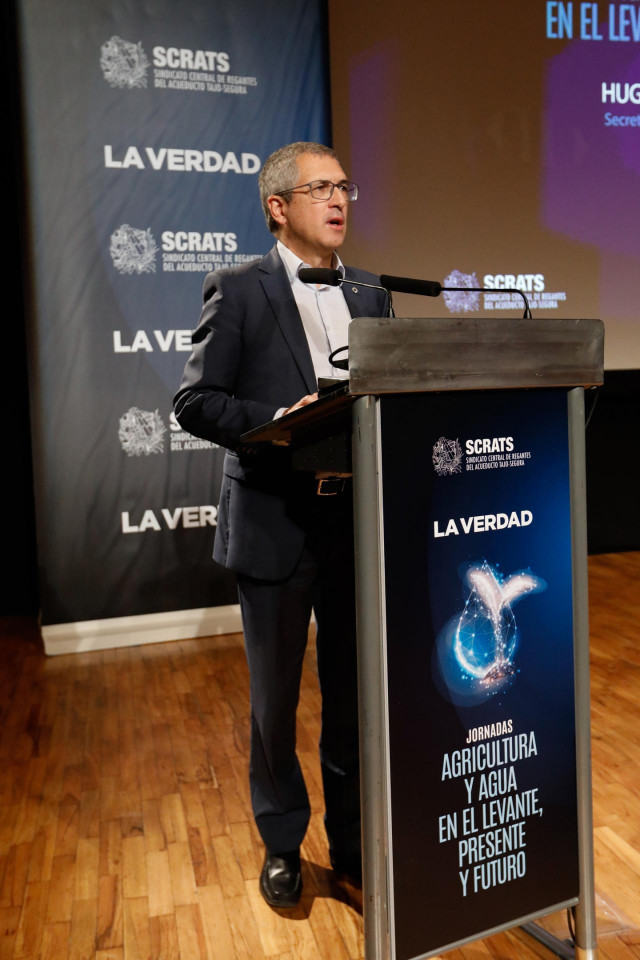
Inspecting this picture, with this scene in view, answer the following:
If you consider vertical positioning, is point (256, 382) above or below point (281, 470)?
above

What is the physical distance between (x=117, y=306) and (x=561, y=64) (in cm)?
280

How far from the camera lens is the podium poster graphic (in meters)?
1.30

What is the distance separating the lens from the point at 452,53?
454 cm

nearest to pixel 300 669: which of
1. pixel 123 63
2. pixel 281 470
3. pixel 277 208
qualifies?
pixel 281 470

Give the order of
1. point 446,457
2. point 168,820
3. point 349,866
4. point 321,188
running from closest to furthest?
point 446,457 → point 321,188 → point 349,866 → point 168,820

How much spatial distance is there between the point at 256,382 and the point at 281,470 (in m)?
0.20

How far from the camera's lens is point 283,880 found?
1.94 metres

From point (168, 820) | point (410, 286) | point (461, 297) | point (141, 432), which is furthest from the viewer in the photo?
point (461, 297)

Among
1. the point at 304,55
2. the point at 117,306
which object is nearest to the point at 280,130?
the point at 304,55

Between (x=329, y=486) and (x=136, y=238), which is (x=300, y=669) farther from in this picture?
(x=136, y=238)

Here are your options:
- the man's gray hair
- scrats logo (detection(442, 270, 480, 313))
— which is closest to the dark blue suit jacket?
the man's gray hair

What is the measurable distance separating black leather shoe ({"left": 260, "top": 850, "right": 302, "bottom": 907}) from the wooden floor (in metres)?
0.03

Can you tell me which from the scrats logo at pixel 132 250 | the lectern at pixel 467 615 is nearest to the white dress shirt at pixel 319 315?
the lectern at pixel 467 615

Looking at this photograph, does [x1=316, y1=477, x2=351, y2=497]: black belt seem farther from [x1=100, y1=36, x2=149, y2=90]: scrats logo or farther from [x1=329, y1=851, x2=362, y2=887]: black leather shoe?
[x1=100, y1=36, x2=149, y2=90]: scrats logo
